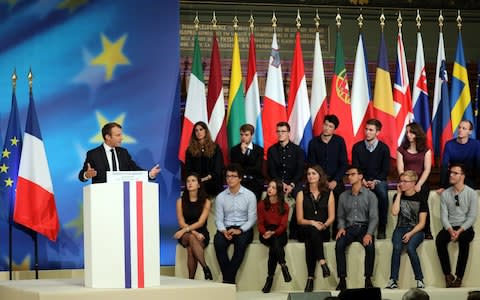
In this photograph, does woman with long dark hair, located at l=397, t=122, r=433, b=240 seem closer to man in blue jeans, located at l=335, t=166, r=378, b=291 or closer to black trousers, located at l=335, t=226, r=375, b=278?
man in blue jeans, located at l=335, t=166, r=378, b=291

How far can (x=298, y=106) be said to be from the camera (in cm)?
1041

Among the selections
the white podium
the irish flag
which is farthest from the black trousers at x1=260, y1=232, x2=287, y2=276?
the white podium

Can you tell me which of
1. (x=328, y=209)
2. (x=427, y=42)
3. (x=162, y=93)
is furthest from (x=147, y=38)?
(x=427, y=42)

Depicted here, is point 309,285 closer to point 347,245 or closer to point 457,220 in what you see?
point 347,245

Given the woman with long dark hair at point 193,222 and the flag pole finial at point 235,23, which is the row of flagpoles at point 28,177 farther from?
the flag pole finial at point 235,23

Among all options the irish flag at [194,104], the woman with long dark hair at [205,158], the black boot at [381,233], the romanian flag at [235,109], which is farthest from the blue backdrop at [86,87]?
the black boot at [381,233]

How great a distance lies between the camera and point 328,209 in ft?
30.3

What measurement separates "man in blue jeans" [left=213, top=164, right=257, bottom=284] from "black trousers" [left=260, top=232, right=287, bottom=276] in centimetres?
25

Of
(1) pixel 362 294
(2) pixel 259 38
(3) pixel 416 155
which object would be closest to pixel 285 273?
(3) pixel 416 155

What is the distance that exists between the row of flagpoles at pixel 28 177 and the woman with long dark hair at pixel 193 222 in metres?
1.25

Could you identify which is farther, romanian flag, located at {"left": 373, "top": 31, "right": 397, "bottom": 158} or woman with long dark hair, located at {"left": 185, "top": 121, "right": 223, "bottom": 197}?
romanian flag, located at {"left": 373, "top": 31, "right": 397, "bottom": 158}

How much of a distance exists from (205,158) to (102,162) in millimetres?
1195

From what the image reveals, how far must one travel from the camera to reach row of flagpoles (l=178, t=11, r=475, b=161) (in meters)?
10.3

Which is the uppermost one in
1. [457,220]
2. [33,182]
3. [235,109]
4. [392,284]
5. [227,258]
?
[235,109]
